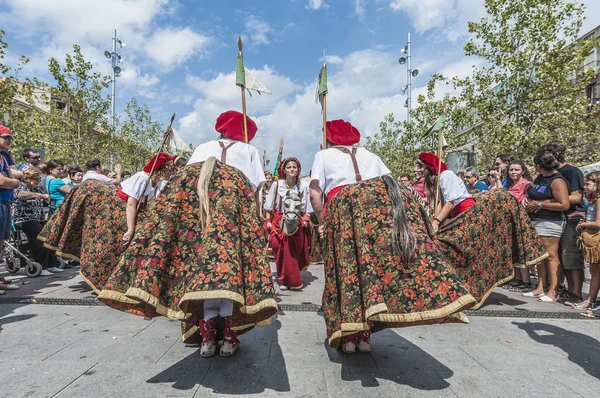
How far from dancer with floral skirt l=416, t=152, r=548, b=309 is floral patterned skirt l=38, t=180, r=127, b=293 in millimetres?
3782

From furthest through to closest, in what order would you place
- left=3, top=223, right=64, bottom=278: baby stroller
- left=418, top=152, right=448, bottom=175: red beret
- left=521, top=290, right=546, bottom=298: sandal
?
left=3, top=223, right=64, bottom=278: baby stroller → left=521, top=290, right=546, bottom=298: sandal → left=418, top=152, right=448, bottom=175: red beret

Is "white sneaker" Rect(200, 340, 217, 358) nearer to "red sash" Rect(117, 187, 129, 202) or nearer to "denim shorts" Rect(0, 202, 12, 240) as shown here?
"red sash" Rect(117, 187, 129, 202)

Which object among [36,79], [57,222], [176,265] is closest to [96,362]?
[176,265]

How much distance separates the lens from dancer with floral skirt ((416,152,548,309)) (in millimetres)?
4352

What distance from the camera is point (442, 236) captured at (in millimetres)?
4422

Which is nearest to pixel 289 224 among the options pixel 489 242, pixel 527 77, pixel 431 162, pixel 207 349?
pixel 431 162

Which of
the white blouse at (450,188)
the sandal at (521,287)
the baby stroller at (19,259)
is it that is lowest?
the sandal at (521,287)

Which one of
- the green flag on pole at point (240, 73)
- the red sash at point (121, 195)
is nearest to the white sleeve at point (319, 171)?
the green flag on pole at point (240, 73)

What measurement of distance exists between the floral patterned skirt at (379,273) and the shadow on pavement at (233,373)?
474 millimetres

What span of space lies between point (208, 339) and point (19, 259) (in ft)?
17.6

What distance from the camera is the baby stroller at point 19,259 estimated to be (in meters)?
6.18

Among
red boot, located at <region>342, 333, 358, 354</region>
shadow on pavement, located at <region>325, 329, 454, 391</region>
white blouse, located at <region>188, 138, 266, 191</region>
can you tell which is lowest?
shadow on pavement, located at <region>325, 329, 454, 391</region>

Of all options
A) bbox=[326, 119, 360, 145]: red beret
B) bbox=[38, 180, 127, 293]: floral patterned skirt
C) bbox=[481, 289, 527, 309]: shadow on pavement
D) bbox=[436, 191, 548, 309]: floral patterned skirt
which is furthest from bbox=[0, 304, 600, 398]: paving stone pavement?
bbox=[326, 119, 360, 145]: red beret

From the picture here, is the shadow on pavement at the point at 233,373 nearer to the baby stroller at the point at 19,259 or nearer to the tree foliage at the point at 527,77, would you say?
the baby stroller at the point at 19,259
